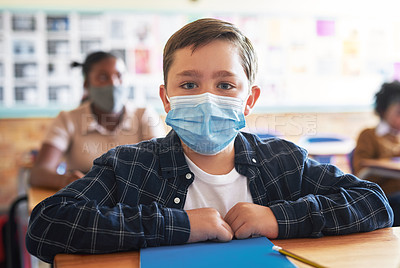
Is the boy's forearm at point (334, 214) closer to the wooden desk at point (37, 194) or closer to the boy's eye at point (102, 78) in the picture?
the wooden desk at point (37, 194)

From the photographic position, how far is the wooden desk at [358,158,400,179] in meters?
2.59

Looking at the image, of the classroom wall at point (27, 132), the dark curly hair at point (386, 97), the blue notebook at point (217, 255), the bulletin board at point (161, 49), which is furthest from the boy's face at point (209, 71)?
the bulletin board at point (161, 49)

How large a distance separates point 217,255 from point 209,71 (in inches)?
19.1

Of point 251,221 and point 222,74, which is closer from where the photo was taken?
point 251,221

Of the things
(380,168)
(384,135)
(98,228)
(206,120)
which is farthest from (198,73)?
(384,135)

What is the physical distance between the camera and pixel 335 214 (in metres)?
0.97

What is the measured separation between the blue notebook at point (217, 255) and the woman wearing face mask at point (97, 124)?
1447mm

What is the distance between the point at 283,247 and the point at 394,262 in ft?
0.72

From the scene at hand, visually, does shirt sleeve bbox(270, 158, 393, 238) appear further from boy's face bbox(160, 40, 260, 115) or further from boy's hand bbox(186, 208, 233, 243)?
boy's face bbox(160, 40, 260, 115)

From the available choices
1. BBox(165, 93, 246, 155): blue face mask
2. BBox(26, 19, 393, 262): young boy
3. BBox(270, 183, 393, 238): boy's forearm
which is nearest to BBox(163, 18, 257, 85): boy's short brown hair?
BBox(26, 19, 393, 262): young boy

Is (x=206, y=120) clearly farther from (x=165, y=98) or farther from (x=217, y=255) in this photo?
(x=217, y=255)

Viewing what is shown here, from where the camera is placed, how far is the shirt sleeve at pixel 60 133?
2279mm

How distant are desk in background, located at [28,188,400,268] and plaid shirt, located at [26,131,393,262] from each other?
21mm

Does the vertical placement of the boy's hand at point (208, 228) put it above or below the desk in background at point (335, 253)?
above
